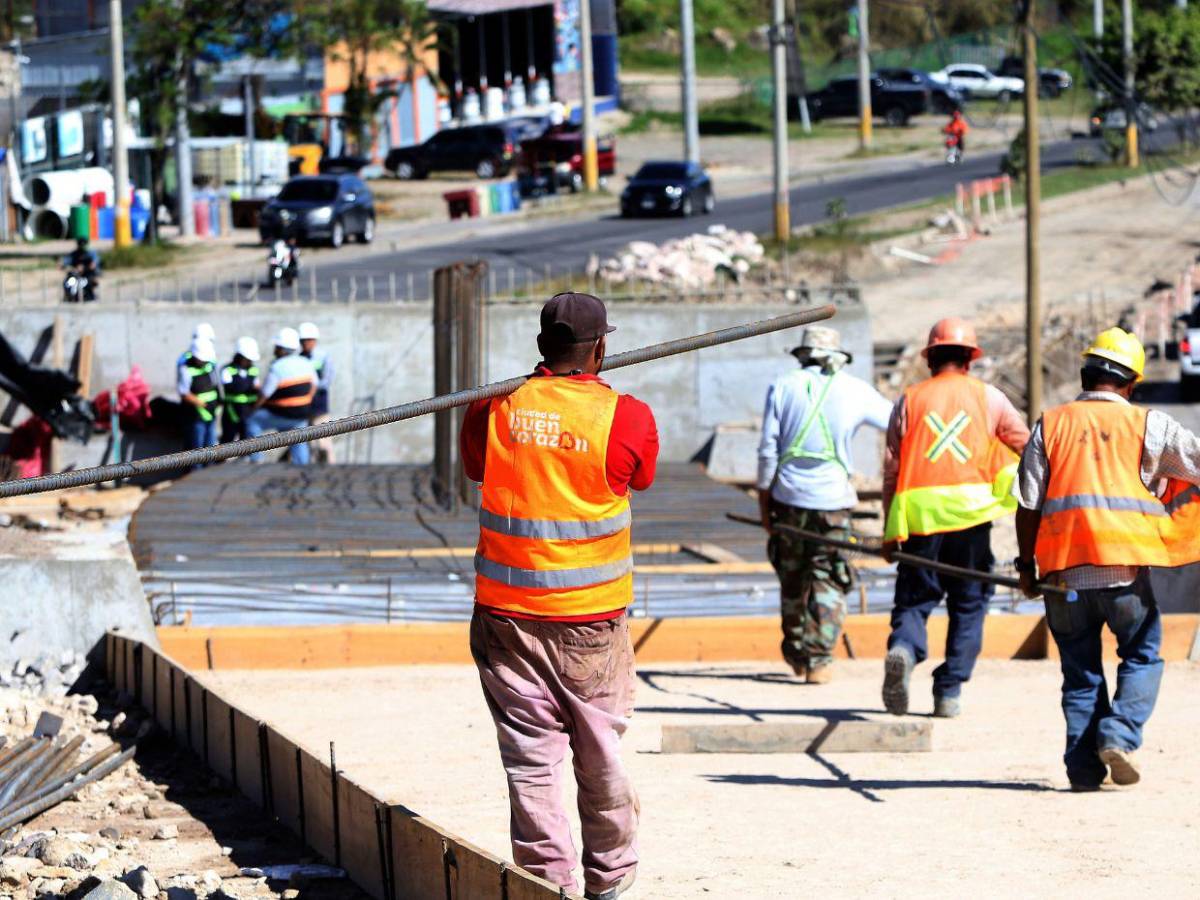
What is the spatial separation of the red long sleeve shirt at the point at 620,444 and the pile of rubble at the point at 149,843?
4.64 ft

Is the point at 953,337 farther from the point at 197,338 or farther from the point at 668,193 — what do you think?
the point at 668,193

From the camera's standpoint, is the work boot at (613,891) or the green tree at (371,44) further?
the green tree at (371,44)

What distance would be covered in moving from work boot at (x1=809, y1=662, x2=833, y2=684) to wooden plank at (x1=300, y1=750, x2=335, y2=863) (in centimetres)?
359

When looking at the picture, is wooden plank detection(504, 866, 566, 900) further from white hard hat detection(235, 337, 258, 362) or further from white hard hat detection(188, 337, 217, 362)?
white hard hat detection(188, 337, 217, 362)

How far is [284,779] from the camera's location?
22.7 feet

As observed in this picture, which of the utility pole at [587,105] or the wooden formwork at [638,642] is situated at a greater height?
the utility pole at [587,105]

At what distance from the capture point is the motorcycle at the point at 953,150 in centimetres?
4872

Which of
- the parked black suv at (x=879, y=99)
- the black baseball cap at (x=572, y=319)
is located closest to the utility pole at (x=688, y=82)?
the parked black suv at (x=879, y=99)

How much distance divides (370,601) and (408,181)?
129 feet

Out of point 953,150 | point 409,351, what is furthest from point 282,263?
point 953,150

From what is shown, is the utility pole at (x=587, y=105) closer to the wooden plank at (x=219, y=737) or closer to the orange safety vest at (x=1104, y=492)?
the wooden plank at (x=219, y=737)

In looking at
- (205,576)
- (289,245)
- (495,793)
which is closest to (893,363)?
(289,245)

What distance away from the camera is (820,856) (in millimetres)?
6254

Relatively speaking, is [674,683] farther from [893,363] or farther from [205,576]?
[893,363]
